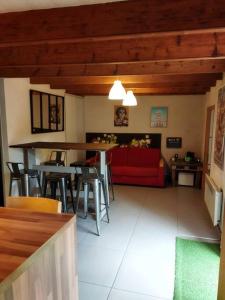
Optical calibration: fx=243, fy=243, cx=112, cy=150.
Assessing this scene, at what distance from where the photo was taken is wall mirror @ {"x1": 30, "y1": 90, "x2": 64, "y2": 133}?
453cm

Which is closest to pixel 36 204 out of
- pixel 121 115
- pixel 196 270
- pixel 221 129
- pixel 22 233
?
pixel 22 233

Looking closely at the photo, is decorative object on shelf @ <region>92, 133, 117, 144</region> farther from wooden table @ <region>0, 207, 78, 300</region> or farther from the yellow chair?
wooden table @ <region>0, 207, 78, 300</region>

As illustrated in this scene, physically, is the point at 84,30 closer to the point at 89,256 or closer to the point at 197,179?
the point at 89,256

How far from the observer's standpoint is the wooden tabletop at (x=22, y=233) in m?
1.10

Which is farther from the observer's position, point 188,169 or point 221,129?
point 188,169

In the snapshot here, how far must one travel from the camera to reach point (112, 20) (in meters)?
1.83

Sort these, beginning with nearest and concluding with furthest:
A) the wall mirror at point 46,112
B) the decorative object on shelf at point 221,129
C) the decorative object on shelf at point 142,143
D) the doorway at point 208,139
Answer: the decorative object on shelf at point 221,129 < the wall mirror at point 46,112 < the doorway at point 208,139 < the decorative object on shelf at point 142,143

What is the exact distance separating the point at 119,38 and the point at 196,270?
94.9 inches

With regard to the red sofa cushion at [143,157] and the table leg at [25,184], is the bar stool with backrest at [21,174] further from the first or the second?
the red sofa cushion at [143,157]

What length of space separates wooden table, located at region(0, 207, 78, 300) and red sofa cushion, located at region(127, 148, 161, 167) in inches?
186

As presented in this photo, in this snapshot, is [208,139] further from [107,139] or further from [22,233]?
[22,233]

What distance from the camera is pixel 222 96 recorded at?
3.57 metres

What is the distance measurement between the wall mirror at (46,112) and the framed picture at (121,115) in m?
1.63

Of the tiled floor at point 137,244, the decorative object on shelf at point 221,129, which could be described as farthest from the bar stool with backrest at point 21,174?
the decorative object on shelf at point 221,129
